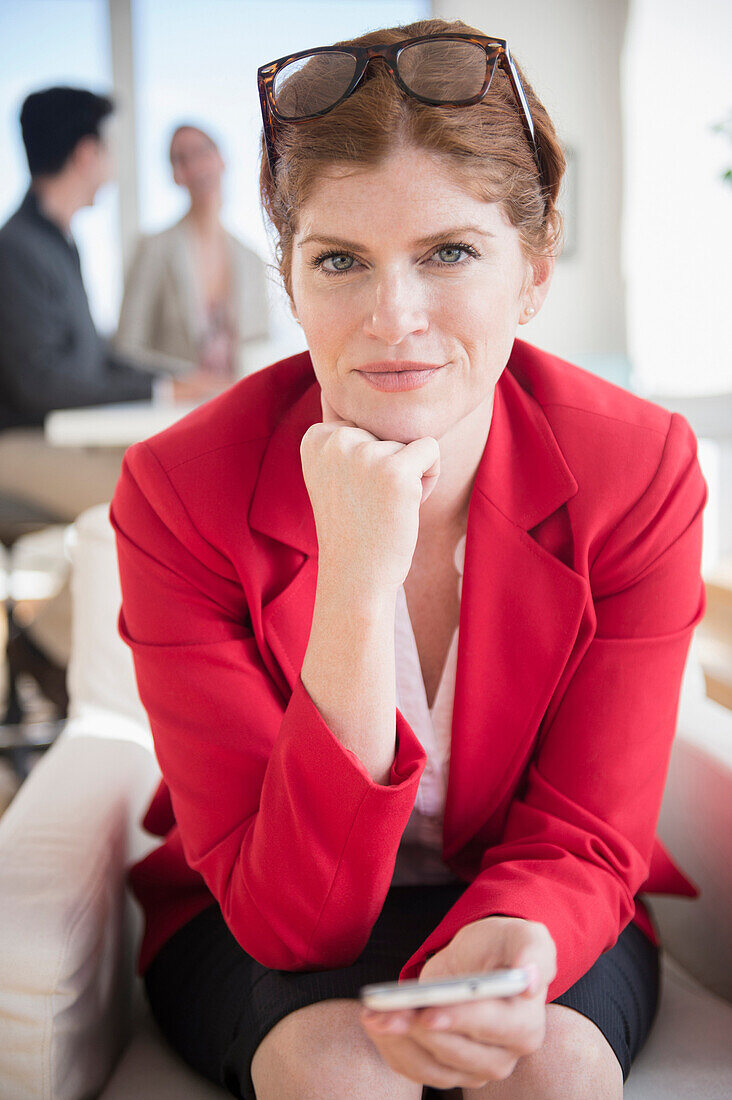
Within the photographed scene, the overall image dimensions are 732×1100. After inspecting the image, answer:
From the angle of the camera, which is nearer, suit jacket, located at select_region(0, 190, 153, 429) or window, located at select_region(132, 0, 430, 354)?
suit jacket, located at select_region(0, 190, 153, 429)

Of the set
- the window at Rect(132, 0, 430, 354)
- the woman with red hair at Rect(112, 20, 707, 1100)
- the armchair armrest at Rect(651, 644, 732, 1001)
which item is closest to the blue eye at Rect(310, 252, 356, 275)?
the woman with red hair at Rect(112, 20, 707, 1100)

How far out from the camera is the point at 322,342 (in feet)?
3.01

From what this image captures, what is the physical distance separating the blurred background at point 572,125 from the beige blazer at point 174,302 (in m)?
0.84

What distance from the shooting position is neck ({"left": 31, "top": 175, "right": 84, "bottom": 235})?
296 centimetres

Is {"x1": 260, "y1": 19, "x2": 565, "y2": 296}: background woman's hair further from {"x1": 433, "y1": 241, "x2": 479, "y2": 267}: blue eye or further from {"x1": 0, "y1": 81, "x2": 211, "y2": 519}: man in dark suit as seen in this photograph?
{"x1": 0, "y1": 81, "x2": 211, "y2": 519}: man in dark suit

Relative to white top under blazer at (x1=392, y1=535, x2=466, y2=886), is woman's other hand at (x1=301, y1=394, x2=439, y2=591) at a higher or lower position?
higher

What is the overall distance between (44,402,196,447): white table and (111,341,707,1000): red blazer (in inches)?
66.5

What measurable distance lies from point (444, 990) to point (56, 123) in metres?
2.96

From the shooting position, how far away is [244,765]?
952mm

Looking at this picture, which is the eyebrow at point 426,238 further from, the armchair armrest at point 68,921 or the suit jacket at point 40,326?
the suit jacket at point 40,326

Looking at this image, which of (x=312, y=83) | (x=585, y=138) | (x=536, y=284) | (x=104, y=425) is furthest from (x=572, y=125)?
(x=312, y=83)

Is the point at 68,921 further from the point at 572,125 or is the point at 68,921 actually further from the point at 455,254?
the point at 572,125

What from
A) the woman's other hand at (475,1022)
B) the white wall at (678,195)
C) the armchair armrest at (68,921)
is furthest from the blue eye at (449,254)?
the white wall at (678,195)

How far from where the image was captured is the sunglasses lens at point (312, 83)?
34.0 inches
